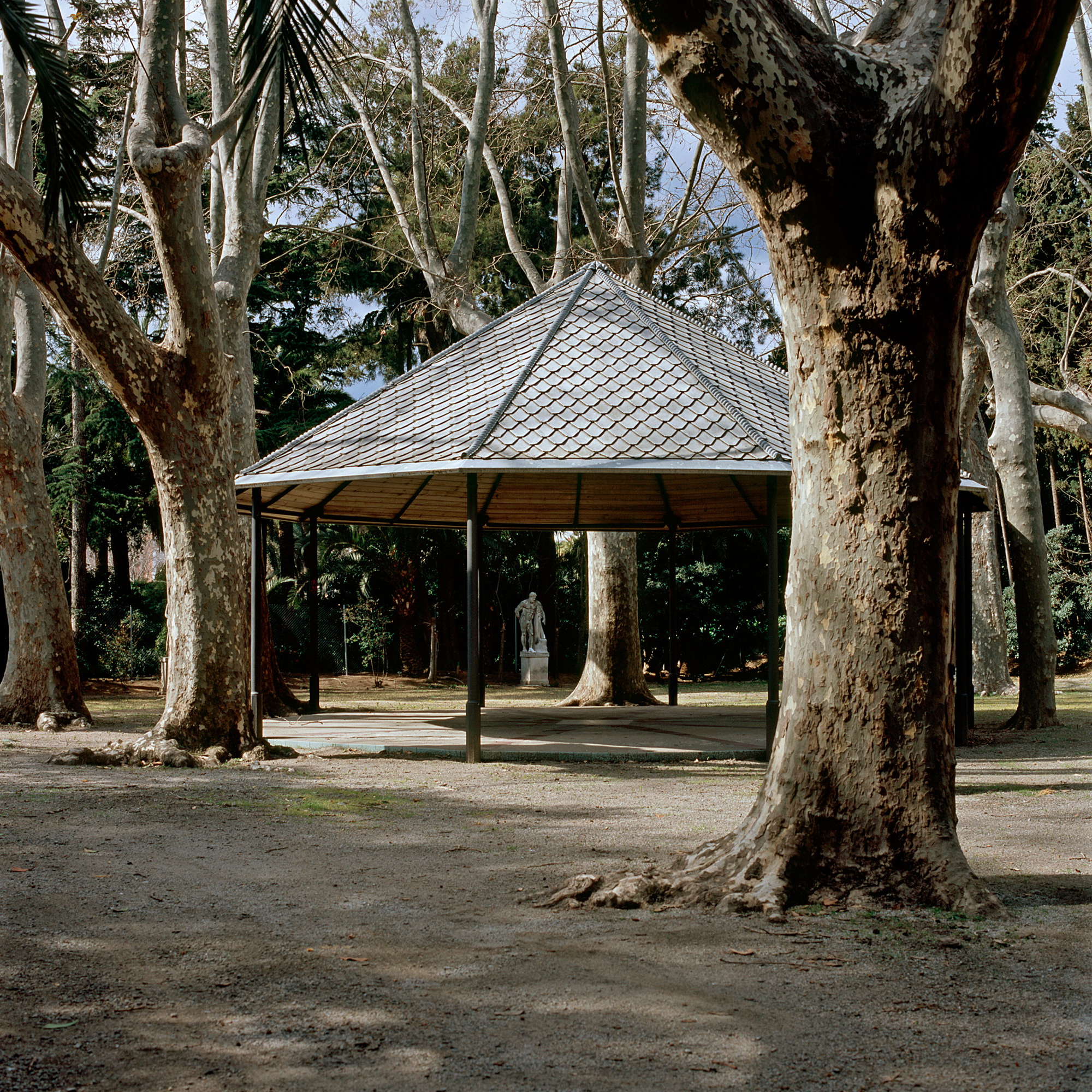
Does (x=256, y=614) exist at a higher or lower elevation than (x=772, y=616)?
higher

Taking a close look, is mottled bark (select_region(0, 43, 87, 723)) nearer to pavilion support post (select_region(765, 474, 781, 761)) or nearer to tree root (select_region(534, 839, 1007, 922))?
pavilion support post (select_region(765, 474, 781, 761))

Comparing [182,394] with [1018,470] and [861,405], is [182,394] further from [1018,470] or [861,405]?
[1018,470]

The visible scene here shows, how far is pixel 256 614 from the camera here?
36.5 feet

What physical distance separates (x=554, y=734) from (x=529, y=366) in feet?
13.8

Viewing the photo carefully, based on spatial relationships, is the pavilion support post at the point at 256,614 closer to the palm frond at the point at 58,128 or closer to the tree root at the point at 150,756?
the tree root at the point at 150,756

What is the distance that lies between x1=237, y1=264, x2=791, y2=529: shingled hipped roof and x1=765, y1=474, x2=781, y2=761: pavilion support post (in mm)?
390

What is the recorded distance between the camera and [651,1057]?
120 inches

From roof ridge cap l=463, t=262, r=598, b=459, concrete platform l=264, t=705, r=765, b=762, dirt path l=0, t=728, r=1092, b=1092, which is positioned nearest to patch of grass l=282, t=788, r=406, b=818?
dirt path l=0, t=728, r=1092, b=1092

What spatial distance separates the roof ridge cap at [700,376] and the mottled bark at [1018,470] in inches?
174

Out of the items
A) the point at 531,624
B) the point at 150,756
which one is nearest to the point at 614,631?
the point at 150,756

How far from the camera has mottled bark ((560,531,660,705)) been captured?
1644 cm

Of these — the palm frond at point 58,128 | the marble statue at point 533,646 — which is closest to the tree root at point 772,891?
the palm frond at point 58,128

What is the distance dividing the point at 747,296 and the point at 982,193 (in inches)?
748

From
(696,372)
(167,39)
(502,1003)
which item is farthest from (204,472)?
(502,1003)
